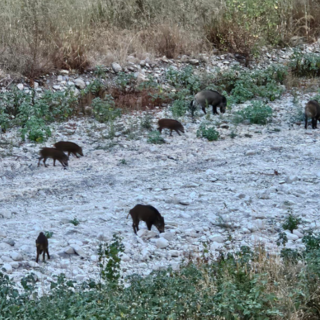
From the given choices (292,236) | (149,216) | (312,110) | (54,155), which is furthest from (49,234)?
(312,110)

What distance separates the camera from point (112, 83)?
12109 mm

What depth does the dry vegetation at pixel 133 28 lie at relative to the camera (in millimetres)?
12258

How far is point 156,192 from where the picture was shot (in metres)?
7.50

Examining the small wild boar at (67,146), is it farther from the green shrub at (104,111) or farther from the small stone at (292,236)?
the small stone at (292,236)

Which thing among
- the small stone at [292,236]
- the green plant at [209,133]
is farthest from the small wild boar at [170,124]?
the small stone at [292,236]

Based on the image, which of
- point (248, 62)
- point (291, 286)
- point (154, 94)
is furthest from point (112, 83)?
point (291, 286)

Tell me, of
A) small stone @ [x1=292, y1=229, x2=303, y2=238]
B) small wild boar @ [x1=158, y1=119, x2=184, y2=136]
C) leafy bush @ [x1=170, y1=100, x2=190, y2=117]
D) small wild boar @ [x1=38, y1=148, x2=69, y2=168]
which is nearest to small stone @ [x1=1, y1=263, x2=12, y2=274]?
small stone @ [x1=292, y1=229, x2=303, y2=238]

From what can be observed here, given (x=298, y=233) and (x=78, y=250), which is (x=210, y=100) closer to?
(x=298, y=233)

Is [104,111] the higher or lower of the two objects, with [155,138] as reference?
higher

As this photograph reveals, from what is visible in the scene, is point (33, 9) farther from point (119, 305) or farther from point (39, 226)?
point (119, 305)

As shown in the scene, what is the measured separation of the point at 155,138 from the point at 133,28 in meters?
5.34

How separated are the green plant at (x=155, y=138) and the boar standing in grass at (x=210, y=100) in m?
1.27

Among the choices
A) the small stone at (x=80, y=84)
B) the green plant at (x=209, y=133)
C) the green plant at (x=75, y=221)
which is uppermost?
the small stone at (x=80, y=84)

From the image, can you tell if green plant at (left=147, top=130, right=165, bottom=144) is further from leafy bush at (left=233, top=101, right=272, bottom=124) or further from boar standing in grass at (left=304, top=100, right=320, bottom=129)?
boar standing in grass at (left=304, top=100, right=320, bottom=129)
